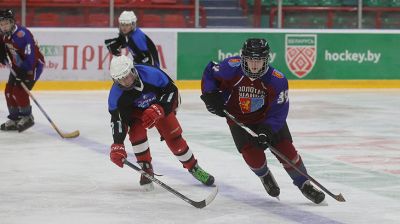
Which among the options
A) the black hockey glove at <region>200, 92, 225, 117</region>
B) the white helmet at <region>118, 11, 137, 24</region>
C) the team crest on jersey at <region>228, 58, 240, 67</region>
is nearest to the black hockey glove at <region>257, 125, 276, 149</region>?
the black hockey glove at <region>200, 92, 225, 117</region>

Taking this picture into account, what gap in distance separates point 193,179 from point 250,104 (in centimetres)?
115

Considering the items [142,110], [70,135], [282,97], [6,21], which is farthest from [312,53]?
[282,97]

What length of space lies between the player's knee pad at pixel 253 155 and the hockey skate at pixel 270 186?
12 cm

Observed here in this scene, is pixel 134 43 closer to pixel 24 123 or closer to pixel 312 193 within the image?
pixel 24 123

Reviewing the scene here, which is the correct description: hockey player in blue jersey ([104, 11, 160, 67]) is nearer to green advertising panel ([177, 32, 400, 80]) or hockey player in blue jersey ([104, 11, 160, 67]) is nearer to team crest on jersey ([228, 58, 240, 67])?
team crest on jersey ([228, 58, 240, 67])

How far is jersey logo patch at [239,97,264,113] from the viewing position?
17.9 ft

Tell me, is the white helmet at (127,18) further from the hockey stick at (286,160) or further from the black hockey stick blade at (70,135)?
the hockey stick at (286,160)

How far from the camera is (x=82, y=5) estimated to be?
13273 mm

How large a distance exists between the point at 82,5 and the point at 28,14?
2.55ft

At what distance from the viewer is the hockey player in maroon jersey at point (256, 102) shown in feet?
17.4

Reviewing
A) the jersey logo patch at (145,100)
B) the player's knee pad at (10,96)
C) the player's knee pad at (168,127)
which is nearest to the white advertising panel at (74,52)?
the player's knee pad at (10,96)

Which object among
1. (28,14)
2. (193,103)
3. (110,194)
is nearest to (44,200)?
(110,194)

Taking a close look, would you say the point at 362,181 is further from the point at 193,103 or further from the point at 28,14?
the point at 28,14

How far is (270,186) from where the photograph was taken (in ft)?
18.4
